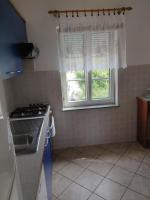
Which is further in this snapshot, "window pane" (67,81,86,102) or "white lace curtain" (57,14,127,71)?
"window pane" (67,81,86,102)

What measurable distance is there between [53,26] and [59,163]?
78.0 inches

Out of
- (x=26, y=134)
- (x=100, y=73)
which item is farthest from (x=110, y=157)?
(x=26, y=134)

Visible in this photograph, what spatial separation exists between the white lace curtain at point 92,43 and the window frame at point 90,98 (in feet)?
0.72

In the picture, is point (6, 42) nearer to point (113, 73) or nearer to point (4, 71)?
point (4, 71)

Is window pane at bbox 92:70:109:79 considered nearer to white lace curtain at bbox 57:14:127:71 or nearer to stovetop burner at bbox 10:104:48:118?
white lace curtain at bbox 57:14:127:71

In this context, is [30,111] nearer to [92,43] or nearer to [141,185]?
[92,43]

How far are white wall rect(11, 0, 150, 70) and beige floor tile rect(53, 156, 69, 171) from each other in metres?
1.38

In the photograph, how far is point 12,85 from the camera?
264cm

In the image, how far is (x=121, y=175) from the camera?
225 cm

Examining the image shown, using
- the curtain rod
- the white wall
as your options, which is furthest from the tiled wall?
the curtain rod

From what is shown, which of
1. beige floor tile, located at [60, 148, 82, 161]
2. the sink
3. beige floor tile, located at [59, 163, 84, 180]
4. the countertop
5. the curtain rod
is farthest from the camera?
beige floor tile, located at [60, 148, 82, 161]

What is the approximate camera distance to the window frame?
9.27 ft

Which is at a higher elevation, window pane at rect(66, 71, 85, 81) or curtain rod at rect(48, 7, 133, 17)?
curtain rod at rect(48, 7, 133, 17)

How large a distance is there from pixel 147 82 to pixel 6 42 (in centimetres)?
225
